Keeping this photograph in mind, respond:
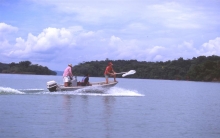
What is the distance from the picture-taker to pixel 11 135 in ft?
51.6

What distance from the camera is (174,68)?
5128 inches

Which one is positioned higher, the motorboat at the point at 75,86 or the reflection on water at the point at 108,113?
the motorboat at the point at 75,86

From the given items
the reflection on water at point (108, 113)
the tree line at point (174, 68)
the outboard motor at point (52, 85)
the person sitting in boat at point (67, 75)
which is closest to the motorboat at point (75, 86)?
the outboard motor at point (52, 85)

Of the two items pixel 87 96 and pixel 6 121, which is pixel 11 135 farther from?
pixel 87 96

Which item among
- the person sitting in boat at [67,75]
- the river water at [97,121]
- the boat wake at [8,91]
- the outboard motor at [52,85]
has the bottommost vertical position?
the river water at [97,121]

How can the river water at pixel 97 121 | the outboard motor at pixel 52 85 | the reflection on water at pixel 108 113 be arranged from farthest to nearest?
the outboard motor at pixel 52 85, the reflection on water at pixel 108 113, the river water at pixel 97 121

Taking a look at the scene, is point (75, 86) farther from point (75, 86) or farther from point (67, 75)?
point (67, 75)

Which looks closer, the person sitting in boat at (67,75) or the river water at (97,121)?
the river water at (97,121)

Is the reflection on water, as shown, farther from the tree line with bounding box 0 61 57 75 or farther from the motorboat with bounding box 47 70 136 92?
the tree line with bounding box 0 61 57 75

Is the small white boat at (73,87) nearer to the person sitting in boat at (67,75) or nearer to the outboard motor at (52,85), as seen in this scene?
the outboard motor at (52,85)

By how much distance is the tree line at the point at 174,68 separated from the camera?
359 ft

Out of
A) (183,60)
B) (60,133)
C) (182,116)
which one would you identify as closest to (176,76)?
(183,60)

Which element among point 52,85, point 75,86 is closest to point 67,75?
point 75,86

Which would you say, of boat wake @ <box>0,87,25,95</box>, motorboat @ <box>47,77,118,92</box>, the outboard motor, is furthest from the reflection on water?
boat wake @ <box>0,87,25,95</box>
